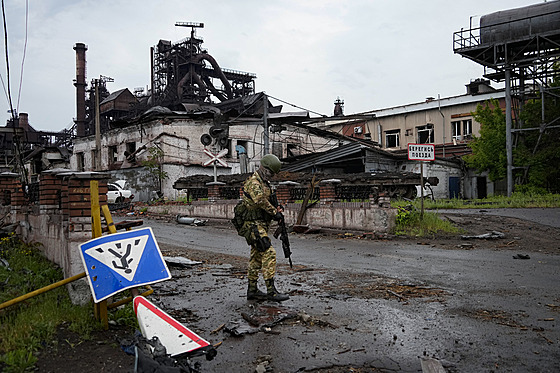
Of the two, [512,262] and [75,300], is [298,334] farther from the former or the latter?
[512,262]

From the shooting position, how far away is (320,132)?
36844mm

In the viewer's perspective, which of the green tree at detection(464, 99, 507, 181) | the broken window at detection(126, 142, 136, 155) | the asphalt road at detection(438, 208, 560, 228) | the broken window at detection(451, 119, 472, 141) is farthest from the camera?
the broken window at detection(451, 119, 472, 141)

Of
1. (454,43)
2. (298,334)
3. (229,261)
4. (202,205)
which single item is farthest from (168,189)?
(298,334)

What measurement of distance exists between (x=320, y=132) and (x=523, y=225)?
2496cm

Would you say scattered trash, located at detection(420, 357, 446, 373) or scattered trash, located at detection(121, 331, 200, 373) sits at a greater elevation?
scattered trash, located at detection(121, 331, 200, 373)

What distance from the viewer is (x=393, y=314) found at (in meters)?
4.98

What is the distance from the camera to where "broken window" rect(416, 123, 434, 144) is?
118 ft

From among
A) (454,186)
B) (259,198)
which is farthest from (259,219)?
(454,186)

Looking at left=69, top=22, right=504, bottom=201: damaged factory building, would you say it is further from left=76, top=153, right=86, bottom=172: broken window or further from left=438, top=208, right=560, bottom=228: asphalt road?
left=438, top=208, right=560, bottom=228: asphalt road

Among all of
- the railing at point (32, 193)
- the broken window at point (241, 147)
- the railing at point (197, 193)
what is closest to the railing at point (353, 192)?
the railing at point (32, 193)

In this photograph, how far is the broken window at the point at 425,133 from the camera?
36.1m

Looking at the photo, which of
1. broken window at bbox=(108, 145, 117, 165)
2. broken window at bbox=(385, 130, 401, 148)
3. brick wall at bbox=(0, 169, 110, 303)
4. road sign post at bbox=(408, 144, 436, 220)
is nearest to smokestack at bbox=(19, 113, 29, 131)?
broken window at bbox=(108, 145, 117, 165)

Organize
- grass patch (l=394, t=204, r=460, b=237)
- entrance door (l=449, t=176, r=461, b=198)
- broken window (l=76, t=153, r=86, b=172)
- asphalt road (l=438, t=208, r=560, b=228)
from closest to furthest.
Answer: grass patch (l=394, t=204, r=460, b=237)
asphalt road (l=438, t=208, r=560, b=228)
entrance door (l=449, t=176, r=461, b=198)
broken window (l=76, t=153, r=86, b=172)

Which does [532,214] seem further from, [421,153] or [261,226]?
[261,226]
